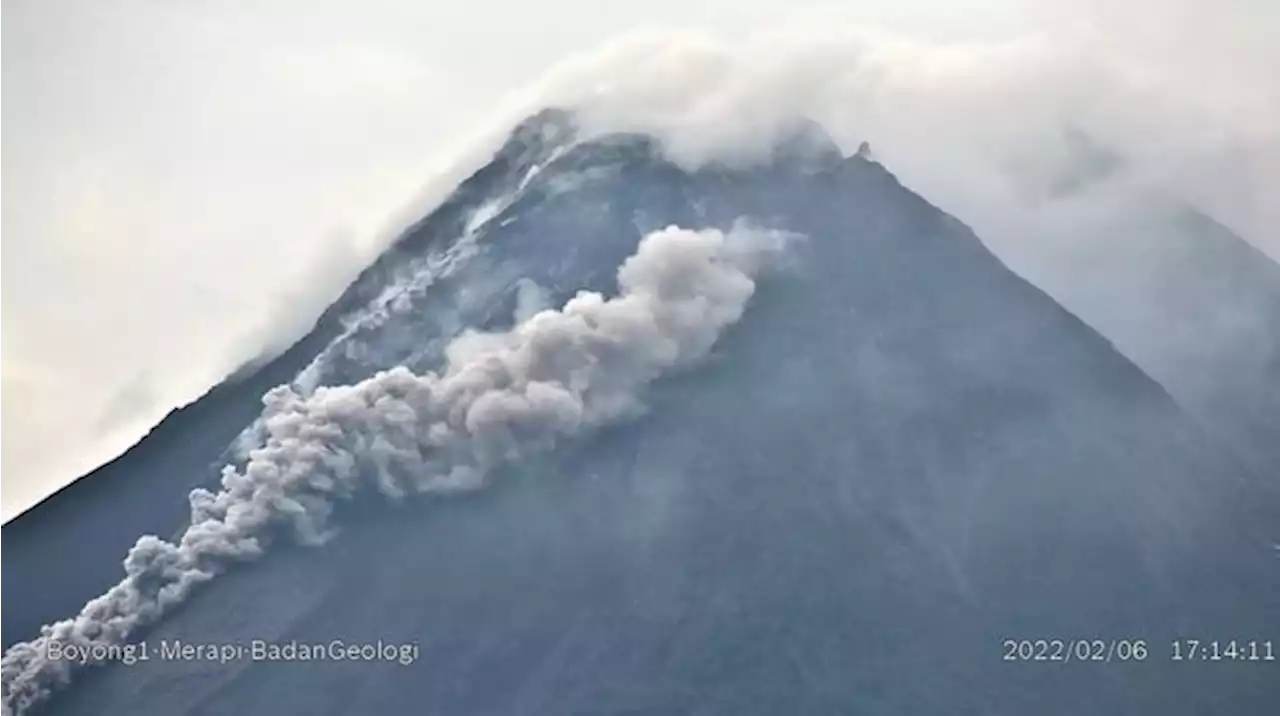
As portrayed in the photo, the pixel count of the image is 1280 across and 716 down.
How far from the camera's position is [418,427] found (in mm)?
44156

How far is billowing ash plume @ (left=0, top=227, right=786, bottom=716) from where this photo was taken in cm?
4094

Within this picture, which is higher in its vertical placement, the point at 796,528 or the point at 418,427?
the point at 418,427

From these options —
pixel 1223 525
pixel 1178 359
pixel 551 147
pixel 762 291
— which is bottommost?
pixel 1223 525

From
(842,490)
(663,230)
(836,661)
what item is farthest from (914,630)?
(663,230)

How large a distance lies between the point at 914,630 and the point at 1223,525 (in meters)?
9.96

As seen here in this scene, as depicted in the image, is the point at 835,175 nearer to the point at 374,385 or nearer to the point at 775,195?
the point at 775,195

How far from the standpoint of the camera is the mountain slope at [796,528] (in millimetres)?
35750

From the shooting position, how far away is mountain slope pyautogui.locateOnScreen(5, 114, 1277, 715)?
1407 inches

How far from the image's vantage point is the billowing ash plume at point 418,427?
40938 millimetres

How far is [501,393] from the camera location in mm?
43469

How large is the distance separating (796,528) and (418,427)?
36.7 ft

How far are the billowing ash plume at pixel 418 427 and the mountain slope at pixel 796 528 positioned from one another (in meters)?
0.88

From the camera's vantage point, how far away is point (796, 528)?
131ft

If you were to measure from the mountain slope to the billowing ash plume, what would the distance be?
88 centimetres
